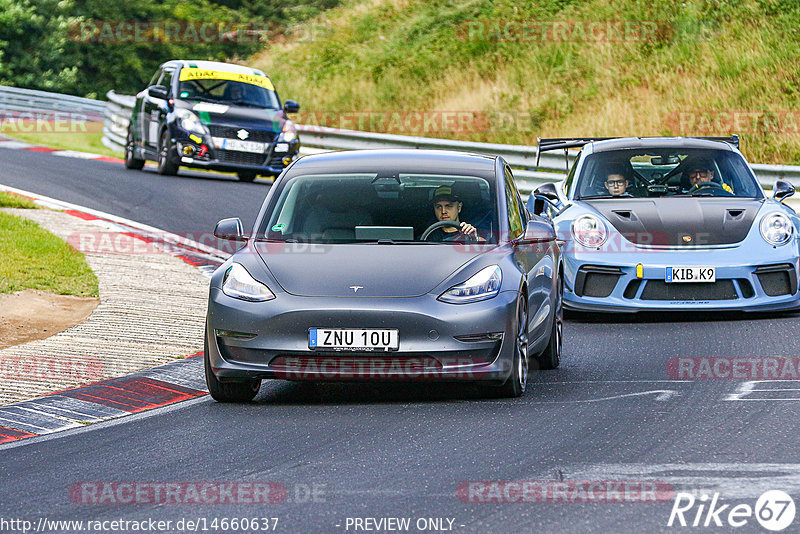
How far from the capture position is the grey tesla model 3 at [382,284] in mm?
7961

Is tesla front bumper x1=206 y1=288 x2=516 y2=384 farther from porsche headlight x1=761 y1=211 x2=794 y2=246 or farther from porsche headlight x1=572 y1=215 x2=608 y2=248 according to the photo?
porsche headlight x1=761 y1=211 x2=794 y2=246

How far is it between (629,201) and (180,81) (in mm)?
12806

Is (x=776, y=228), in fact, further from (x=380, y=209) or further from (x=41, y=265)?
(x=41, y=265)

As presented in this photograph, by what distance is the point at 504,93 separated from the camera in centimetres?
2981

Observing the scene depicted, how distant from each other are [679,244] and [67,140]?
23.6 metres

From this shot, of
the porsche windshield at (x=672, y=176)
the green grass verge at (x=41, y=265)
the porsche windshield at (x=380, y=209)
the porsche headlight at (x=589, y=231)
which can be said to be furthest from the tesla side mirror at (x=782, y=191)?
the green grass verge at (x=41, y=265)

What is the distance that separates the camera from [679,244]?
11.7 metres

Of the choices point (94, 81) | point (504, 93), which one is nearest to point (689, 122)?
point (504, 93)

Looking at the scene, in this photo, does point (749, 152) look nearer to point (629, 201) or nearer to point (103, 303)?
point (629, 201)

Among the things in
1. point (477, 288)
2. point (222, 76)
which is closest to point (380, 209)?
point (477, 288)

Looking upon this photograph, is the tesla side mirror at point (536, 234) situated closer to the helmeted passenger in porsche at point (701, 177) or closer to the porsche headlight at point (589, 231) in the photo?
the porsche headlight at point (589, 231)

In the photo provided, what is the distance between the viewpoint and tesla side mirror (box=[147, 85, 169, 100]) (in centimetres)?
2309

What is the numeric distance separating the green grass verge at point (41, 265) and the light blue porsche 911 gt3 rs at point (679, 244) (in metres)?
4.20

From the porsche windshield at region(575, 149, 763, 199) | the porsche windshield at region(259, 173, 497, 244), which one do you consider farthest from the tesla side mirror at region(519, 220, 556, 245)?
the porsche windshield at region(575, 149, 763, 199)
